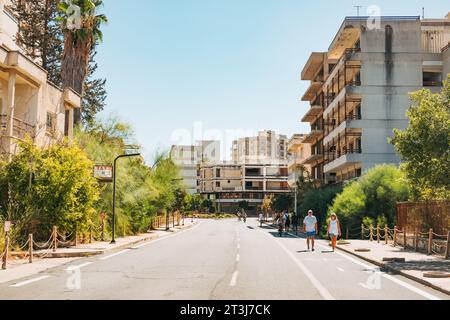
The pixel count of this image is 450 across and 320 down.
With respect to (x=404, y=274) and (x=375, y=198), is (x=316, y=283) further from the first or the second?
(x=375, y=198)

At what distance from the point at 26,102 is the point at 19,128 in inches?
84.9

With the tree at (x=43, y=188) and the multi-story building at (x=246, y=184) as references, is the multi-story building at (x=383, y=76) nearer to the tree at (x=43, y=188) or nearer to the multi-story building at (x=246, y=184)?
the tree at (x=43, y=188)

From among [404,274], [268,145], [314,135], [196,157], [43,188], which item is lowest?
[404,274]

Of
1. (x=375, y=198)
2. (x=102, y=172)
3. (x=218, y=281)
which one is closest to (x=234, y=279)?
(x=218, y=281)

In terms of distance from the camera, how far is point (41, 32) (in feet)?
146

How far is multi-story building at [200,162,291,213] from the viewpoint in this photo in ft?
433

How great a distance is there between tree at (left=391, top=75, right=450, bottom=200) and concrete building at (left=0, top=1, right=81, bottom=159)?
15.9 meters

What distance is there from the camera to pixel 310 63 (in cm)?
6344

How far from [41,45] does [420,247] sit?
1355 inches

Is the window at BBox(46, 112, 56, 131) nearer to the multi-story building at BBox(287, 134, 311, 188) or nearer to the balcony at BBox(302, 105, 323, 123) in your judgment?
the balcony at BBox(302, 105, 323, 123)

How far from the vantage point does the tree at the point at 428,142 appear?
1902cm

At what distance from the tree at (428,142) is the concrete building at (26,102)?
15.9 m

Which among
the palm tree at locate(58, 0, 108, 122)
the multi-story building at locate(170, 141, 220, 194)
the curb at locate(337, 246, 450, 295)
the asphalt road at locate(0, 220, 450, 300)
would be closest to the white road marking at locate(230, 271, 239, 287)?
the asphalt road at locate(0, 220, 450, 300)

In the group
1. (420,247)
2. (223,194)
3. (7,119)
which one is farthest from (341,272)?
(223,194)
